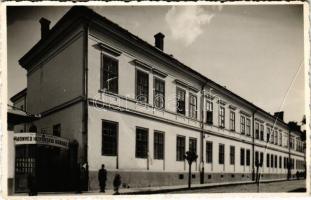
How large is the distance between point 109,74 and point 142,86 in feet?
2.85

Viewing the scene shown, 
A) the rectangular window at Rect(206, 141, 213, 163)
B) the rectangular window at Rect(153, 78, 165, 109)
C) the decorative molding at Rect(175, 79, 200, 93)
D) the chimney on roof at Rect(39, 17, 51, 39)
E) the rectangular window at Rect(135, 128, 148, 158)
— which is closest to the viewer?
the chimney on roof at Rect(39, 17, 51, 39)

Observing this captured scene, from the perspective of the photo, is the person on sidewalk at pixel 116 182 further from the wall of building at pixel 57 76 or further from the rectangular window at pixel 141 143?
the wall of building at pixel 57 76

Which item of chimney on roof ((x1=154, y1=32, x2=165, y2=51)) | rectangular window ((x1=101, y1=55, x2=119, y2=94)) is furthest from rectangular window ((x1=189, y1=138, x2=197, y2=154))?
chimney on roof ((x1=154, y1=32, x2=165, y2=51))

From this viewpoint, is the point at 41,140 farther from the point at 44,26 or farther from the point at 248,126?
the point at 248,126

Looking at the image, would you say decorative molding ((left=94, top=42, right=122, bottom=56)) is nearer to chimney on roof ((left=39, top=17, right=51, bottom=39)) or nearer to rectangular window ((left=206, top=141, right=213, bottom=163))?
chimney on roof ((left=39, top=17, right=51, bottom=39))

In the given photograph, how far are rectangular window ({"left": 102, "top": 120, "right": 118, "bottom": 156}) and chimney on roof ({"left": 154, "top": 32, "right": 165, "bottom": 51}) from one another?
1.90m

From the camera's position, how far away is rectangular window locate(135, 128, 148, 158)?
29.1 feet

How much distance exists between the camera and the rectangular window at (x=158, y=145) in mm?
9264

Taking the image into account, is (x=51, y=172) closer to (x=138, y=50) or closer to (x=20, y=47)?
(x=20, y=47)

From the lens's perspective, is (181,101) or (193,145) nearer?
(181,101)

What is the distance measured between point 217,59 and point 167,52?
1.09 m

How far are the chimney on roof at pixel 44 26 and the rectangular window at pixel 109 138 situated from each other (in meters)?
2.18

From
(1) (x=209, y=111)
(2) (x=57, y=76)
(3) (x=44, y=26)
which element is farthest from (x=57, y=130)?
(1) (x=209, y=111)

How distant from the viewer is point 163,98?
30.0 feet
